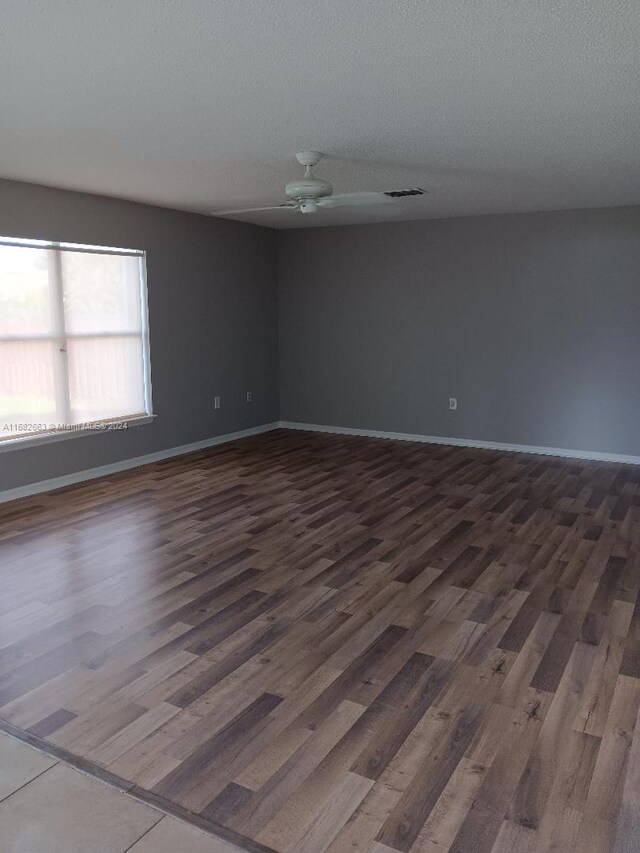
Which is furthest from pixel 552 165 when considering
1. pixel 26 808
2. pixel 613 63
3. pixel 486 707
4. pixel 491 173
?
pixel 26 808

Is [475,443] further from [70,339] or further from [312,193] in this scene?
[70,339]

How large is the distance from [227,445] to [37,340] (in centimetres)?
250

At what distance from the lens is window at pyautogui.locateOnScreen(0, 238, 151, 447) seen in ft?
16.6

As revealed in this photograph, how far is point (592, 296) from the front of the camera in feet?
21.0

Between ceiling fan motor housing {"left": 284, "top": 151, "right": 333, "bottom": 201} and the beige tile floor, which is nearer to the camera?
the beige tile floor

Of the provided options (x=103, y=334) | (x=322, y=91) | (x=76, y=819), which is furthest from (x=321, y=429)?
(x=76, y=819)

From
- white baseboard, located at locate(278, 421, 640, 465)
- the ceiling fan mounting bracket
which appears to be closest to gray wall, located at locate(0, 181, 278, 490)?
white baseboard, located at locate(278, 421, 640, 465)

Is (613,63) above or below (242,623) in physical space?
above

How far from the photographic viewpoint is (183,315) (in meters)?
6.64

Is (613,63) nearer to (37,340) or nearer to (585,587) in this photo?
(585,587)

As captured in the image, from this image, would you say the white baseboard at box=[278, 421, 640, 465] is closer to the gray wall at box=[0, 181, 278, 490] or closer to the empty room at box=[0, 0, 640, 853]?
the empty room at box=[0, 0, 640, 853]

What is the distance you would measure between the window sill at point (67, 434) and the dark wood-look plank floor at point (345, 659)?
1.59 ft

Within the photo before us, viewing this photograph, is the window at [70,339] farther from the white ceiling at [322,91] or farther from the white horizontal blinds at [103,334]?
the white ceiling at [322,91]

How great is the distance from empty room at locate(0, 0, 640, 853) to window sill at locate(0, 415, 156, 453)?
0.11 ft
